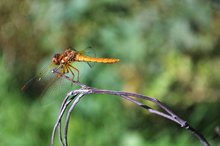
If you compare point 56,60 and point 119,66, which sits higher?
point 56,60

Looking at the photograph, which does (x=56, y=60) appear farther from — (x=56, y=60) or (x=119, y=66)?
(x=119, y=66)

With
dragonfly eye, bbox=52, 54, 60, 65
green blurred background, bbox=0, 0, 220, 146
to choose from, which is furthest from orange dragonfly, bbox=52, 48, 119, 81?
green blurred background, bbox=0, 0, 220, 146

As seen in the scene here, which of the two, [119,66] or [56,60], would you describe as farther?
[119,66]

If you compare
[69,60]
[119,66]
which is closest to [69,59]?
[69,60]

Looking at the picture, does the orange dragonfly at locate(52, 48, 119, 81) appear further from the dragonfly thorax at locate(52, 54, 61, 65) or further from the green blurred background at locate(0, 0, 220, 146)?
the green blurred background at locate(0, 0, 220, 146)

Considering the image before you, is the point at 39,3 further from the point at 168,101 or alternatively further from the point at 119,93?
the point at 119,93

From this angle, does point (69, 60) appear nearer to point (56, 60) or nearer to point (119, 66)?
point (56, 60)

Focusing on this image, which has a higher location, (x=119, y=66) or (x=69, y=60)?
(x=69, y=60)

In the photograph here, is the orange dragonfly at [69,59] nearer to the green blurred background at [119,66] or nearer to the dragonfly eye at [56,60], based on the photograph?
the dragonfly eye at [56,60]
